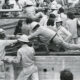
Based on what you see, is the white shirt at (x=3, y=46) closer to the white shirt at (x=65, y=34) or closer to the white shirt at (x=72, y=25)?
the white shirt at (x=65, y=34)

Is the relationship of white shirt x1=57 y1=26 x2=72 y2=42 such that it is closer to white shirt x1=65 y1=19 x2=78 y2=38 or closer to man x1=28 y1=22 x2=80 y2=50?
man x1=28 y1=22 x2=80 y2=50

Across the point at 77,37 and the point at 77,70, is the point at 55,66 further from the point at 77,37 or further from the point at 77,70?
the point at 77,37

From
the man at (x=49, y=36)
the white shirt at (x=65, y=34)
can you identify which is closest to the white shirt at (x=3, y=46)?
the man at (x=49, y=36)

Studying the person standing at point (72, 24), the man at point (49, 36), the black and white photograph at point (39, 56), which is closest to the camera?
the black and white photograph at point (39, 56)

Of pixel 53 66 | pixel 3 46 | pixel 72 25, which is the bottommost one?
pixel 53 66

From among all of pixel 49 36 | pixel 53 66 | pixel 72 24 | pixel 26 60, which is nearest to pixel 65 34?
pixel 49 36

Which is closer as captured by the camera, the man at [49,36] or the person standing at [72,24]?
the man at [49,36]

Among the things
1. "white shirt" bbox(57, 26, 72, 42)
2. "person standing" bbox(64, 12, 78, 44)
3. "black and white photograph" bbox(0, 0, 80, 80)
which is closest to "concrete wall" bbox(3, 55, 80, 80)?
"black and white photograph" bbox(0, 0, 80, 80)

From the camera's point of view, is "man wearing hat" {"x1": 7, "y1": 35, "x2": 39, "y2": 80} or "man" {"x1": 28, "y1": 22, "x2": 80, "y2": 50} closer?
"man wearing hat" {"x1": 7, "y1": 35, "x2": 39, "y2": 80}

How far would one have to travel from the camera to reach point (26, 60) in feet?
35.0

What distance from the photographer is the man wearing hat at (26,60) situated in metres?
10.6

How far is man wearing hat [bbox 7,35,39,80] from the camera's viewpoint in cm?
1056

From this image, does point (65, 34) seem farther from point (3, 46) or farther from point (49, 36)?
point (3, 46)

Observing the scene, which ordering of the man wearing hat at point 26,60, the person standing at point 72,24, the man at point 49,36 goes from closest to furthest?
the man wearing hat at point 26,60 < the man at point 49,36 < the person standing at point 72,24
